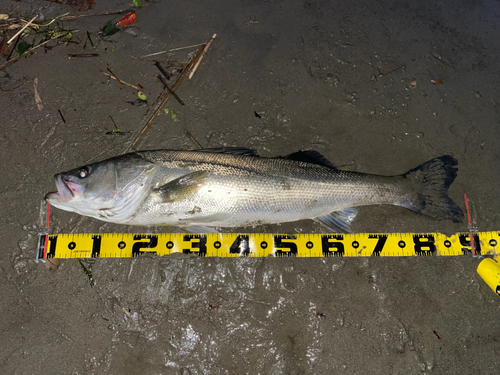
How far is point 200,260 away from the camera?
3.38m

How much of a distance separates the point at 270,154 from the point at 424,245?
2.30 metres

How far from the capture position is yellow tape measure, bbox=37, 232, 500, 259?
11.0 feet

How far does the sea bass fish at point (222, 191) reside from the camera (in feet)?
9.71

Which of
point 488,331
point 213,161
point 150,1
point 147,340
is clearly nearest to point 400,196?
point 488,331

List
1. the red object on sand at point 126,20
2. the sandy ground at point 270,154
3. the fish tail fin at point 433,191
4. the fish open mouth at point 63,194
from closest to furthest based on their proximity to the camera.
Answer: the fish open mouth at point 63,194, the sandy ground at point 270,154, the fish tail fin at point 433,191, the red object on sand at point 126,20

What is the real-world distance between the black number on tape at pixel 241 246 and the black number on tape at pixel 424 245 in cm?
213

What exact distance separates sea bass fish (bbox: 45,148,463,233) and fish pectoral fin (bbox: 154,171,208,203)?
11 millimetres

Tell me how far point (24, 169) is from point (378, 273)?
4.85 metres

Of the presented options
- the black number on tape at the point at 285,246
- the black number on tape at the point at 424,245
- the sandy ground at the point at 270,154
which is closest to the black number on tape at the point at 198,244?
the sandy ground at the point at 270,154

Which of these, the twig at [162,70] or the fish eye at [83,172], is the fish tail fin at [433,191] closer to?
the twig at [162,70]

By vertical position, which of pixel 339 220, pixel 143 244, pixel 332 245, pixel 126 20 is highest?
pixel 126 20

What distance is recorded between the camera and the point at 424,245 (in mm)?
3432

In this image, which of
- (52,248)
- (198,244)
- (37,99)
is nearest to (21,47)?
(37,99)

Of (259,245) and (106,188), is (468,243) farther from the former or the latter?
(106,188)
